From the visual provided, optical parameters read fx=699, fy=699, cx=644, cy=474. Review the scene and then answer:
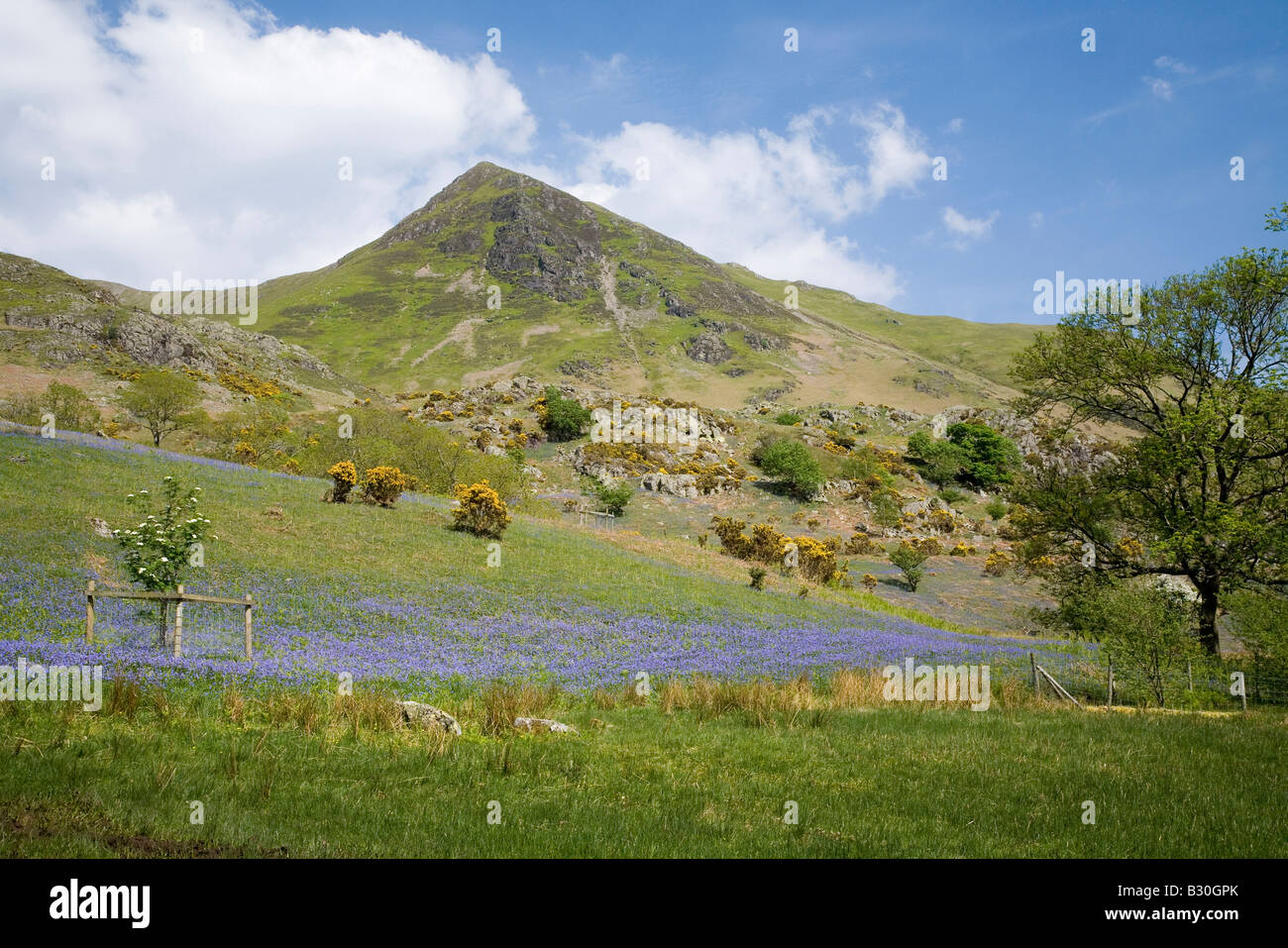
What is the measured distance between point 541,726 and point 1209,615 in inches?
920

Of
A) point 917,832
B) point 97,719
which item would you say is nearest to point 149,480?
point 97,719

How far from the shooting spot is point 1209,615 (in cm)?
2323

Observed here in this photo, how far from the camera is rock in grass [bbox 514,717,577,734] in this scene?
12.0 m

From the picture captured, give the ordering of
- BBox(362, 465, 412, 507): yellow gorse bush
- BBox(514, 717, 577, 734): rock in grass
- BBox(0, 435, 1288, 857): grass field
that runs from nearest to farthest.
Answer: BBox(0, 435, 1288, 857): grass field → BBox(514, 717, 577, 734): rock in grass → BBox(362, 465, 412, 507): yellow gorse bush

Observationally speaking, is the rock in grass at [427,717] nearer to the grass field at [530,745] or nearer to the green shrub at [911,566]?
the grass field at [530,745]

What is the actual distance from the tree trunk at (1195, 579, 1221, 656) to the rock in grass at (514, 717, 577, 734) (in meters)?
22.2

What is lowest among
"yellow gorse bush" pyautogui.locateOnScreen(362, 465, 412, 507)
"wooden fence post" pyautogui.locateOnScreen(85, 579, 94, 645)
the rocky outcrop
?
"wooden fence post" pyautogui.locateOnScreen(85, 579, 94, 645)

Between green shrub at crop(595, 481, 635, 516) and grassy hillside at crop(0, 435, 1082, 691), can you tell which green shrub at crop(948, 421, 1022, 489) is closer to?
green shrub at crop(595, 481, 635, 516)

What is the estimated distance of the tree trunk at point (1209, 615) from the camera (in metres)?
22.9

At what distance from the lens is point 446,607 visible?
976 inches

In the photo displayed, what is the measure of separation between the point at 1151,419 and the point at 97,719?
3221cm

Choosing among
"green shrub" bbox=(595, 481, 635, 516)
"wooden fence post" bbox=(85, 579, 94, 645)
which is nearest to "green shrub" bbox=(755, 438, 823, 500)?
"green shrub" bbox=(595, 481, 635, 516)

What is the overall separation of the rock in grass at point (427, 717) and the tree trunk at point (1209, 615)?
24.1m
